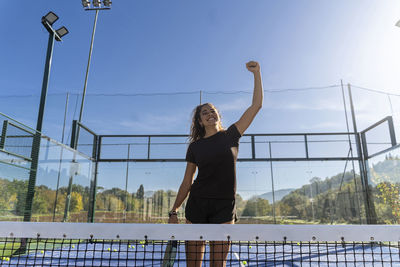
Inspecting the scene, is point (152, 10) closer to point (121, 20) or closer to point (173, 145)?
point (121, 20)

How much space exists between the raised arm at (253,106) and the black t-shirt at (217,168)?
0.08 metres

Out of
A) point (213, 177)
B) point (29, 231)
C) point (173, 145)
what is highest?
point (173, 145)

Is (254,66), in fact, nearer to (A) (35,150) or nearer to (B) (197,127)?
(B) (197,127)

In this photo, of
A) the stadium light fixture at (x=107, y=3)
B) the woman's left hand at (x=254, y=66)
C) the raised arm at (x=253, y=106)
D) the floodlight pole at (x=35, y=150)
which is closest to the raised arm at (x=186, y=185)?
the raised arm at (x=253, y=106)

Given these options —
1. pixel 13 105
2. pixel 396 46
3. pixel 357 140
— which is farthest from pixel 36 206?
pixel 396 46

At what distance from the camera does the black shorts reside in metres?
1.58

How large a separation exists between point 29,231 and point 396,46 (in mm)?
10190

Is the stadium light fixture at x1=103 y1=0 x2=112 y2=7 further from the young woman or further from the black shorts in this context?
the black shorts

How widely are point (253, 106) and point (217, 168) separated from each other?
1.50ft

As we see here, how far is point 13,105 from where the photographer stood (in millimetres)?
9797

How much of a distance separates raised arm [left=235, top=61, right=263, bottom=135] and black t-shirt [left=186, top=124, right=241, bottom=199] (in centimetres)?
8

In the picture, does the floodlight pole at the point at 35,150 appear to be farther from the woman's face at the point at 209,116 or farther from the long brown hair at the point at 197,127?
the woman's face at the point at 209,116

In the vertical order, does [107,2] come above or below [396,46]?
above

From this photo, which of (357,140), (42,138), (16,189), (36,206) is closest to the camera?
(16,189)
